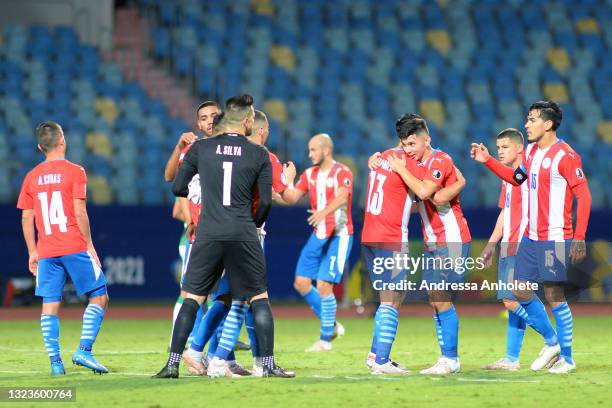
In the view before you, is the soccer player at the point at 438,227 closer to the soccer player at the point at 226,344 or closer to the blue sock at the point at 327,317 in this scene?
the soccer player at the point at 226,344

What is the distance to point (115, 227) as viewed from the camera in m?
19.1

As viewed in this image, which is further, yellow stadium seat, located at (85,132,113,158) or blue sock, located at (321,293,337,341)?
yellow stadium seat, located at (85,132,113,158)

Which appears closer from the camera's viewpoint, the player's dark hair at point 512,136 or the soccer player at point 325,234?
the player's dark hair at point 512,136

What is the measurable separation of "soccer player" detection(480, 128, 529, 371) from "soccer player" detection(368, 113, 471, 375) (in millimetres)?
584

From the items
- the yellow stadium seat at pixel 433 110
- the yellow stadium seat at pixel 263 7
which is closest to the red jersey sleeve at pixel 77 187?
the yellow stadium seat at pixel 433 110

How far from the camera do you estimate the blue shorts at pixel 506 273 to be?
33.1ft

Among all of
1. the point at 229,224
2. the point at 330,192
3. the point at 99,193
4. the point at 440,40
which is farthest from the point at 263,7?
the point at 229,224

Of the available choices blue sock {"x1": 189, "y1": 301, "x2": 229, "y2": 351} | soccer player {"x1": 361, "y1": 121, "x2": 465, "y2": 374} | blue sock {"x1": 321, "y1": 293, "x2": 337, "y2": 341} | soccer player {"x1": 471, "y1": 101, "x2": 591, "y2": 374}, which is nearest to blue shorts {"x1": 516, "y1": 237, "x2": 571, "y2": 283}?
soccer player {"x1": 471, "y1": 101, "x2": 591, "y2": 374}

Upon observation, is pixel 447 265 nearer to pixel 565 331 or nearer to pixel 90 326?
pixel 565 331

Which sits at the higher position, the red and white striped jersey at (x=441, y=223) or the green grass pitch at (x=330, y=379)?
the red and white striped jersey at (x=441, y=223)

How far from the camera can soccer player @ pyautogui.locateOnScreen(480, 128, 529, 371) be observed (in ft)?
33.0

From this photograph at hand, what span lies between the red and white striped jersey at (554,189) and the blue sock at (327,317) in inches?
130

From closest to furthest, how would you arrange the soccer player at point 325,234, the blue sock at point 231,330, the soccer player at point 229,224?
the soccer player at point 229,224 < the blue sock at point 231,330 < the soccer player at point 325,234

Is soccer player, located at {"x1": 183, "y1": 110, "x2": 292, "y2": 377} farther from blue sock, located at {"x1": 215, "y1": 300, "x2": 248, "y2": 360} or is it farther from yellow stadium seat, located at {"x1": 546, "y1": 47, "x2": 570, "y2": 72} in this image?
yellow stadium seat, located at {"x1": 546, "y1": 47, "x2": 570, "y2": 72}
